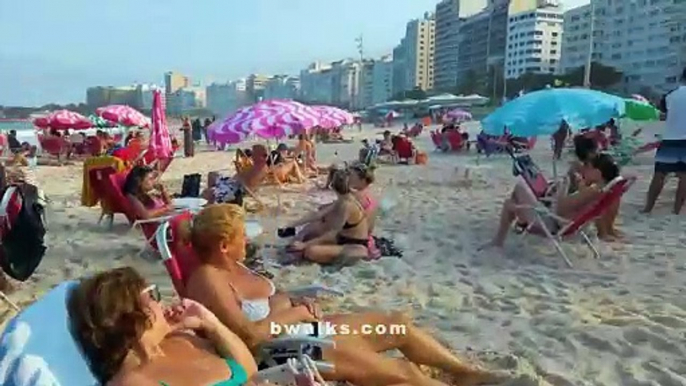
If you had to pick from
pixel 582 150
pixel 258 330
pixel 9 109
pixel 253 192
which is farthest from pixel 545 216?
pixel 9 109

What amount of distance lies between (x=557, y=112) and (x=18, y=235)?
421 centimetres

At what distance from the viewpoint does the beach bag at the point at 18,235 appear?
3.91 m

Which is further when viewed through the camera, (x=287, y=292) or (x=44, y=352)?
(x=287, y=292)

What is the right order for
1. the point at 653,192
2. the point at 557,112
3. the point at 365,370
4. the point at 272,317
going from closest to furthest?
the point at 365,370 < the point at 272,317 < the point at 557,112 < the point at 653,192

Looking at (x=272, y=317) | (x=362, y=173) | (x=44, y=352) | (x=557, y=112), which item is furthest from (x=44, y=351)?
(x=557, y=112)

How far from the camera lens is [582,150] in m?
5.32

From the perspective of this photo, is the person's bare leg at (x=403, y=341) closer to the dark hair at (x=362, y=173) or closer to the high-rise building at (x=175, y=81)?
the dark hair at (x=362, y=173)

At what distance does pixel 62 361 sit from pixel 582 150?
14.9 feet

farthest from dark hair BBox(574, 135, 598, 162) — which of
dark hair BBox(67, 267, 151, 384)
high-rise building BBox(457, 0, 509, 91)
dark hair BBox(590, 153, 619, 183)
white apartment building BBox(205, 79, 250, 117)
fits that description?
white apartment building BBox(205, 79, 250, 117)

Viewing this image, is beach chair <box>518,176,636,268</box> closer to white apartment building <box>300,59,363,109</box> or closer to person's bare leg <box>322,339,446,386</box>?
person's bare leg <box>322,339,446,386</box>

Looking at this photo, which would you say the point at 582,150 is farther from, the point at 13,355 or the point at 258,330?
the point at 13,355

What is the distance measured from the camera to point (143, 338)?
1656 millimetres

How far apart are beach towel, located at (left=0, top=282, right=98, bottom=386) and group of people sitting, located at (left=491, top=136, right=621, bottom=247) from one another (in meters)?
3.91

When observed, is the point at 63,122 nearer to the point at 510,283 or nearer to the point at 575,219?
the point at 575,219
